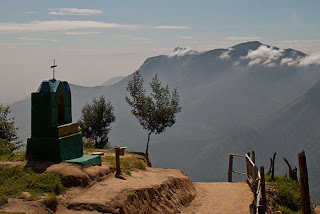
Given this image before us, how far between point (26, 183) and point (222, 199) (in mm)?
12090

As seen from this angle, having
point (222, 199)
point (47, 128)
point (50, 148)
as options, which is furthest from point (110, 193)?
point (222, 199)

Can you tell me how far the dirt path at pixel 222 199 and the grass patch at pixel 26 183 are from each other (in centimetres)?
775

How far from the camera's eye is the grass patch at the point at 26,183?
13.9m

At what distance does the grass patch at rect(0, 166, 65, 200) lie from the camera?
1385 cm

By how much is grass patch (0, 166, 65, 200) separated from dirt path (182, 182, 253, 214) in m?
7.75

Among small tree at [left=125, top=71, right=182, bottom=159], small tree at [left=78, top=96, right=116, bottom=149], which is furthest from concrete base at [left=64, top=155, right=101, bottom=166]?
small tree at [left=78, top=96, right=116, bottom=149]

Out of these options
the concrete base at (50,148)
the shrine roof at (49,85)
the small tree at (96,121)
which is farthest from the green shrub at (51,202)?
the small tree at (96,121)

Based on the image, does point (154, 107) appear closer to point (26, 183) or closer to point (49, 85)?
point (49, 85)

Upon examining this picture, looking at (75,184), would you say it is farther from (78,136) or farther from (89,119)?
(89,119)

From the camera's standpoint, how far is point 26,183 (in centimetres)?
1466

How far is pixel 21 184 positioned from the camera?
14523mm

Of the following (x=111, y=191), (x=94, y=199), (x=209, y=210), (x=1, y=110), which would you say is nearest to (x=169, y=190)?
(x=209, y=210)

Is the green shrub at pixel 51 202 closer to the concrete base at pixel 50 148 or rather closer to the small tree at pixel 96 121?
the concrete base at pixel 50 148

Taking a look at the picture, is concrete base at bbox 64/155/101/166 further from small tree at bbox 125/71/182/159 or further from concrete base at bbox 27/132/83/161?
small tree at bbox 125/71/182/159
